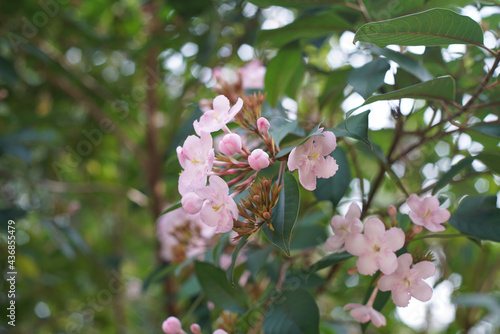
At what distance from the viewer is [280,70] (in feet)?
3.07

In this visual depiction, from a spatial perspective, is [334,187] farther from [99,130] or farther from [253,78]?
[99,130]

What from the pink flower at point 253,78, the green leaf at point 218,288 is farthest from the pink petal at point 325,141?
the pink flower at point 253,78

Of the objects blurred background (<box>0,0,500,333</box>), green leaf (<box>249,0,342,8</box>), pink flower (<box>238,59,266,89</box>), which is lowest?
blurred background (<box>0,0,500,333</box>)

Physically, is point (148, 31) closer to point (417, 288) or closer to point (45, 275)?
point (45, 275)

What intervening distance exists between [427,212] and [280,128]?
26 centimetres

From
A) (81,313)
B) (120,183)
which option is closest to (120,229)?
(120,183)

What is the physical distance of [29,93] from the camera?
1818mm

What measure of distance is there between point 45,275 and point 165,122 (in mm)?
812

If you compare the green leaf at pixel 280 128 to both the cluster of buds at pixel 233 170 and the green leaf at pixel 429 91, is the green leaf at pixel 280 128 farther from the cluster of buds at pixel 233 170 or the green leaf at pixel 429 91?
the green leaf at pixel 429 91

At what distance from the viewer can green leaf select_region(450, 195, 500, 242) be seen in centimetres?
67

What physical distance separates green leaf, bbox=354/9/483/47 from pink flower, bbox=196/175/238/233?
0.26 meters

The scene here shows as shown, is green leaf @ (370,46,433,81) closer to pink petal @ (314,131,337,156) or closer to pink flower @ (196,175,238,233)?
pink petal @ (314,131,337,156)

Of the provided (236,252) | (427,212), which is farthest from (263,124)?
(427,212)

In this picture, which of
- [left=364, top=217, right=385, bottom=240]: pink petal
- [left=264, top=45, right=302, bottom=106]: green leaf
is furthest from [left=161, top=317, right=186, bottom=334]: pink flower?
[left=264, top=45, right=302, bottom=106]: green leaf
